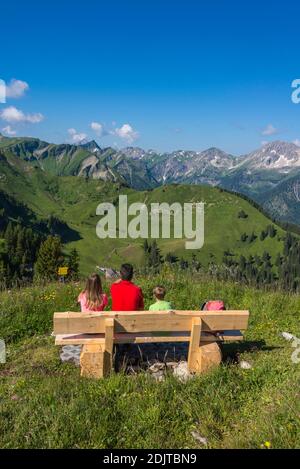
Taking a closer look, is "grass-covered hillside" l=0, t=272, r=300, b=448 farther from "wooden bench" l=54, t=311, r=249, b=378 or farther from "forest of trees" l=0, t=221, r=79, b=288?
"forest of trees" l=0, t=221, r=79, b=288

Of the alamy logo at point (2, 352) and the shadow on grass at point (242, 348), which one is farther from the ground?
the shadow on grass at point (242, 348)

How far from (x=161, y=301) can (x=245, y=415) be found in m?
4.02

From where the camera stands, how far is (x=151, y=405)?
20.9 feet

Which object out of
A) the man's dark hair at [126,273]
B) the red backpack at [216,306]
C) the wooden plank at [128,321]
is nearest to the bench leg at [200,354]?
the wooden plank at [128,321]

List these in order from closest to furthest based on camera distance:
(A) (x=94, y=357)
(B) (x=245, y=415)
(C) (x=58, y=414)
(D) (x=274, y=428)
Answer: (D) (x=274, y=428) → (C) (x=58, y=414) → (B) (x=245, y=415) → (A) (x=94, y=357)

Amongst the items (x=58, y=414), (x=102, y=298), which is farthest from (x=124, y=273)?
(x=58, y=414)

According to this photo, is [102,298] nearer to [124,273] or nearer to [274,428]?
[124,273]

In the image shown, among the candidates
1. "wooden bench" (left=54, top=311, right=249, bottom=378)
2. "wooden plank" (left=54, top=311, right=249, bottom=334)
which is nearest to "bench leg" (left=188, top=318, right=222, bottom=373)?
"wooden bench" (left=54, top=311, right=249, bottom=378)

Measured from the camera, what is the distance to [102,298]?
10.1 meters

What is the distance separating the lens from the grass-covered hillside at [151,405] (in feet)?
18.3

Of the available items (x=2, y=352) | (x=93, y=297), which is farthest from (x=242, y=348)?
(x=2, y=352)

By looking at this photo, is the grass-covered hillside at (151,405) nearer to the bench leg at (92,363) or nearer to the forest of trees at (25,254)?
the bench leg at (92,363)

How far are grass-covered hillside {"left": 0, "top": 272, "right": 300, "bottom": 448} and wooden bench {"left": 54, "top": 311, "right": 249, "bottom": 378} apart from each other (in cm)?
47

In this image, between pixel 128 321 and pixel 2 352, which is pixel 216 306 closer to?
pixel 128 321
